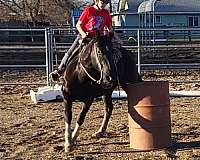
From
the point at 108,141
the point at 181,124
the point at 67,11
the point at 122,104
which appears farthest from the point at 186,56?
the point at 67,11

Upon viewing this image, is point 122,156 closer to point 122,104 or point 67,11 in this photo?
point 122,104

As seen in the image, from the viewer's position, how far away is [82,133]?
27.1 ft

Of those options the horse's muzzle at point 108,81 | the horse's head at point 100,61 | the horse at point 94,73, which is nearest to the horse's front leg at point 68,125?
the horse at point 94,73

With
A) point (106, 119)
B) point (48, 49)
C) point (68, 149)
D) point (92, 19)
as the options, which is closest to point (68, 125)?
point (68, 149)

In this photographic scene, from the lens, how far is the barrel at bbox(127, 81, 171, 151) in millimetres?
6902

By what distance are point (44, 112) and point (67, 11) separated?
43.7 meters

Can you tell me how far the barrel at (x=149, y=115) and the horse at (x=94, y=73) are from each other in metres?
0.36

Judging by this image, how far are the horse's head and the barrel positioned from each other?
1.39 feet

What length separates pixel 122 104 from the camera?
11562mm

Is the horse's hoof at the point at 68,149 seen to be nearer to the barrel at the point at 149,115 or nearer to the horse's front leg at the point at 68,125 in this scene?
the horse's front leg at the point at 68,125

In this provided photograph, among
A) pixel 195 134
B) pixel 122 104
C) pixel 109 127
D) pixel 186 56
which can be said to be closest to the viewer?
pixel 195 134

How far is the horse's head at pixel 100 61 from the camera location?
6.58 m

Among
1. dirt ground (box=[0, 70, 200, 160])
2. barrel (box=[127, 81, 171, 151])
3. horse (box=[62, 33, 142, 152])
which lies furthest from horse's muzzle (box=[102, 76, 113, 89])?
dirt ground (box=[0, 70, 200, 160])

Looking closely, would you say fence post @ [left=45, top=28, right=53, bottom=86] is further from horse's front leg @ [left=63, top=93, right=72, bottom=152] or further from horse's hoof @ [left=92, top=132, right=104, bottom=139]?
horse's front leg @ [left=63, top=93, right=72, bottom=152]
